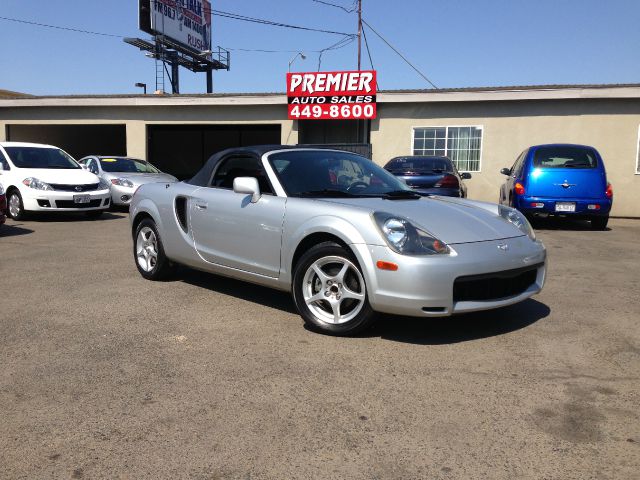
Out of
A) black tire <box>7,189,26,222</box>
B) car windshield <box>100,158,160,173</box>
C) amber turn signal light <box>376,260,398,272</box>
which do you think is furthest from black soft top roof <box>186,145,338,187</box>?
car windshield <box>100,158,160,173</box>

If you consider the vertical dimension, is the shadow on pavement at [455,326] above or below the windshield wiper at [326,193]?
below

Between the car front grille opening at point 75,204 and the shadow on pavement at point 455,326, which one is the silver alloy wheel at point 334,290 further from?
the car front grille opening at point 75,204

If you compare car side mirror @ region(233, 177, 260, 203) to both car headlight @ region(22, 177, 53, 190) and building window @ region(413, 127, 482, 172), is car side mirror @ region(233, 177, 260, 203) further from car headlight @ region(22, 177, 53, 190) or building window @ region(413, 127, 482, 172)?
building window @ region(413, 127, 482, 172)

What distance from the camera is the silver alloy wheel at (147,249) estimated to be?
19.2ft

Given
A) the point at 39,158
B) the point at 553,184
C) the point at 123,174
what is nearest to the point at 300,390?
the point at 553,184

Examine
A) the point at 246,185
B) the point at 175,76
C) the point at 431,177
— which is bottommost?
the point at 431,177

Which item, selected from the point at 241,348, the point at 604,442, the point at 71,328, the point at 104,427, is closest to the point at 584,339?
the point at 604,442

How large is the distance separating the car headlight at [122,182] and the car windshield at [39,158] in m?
1.04

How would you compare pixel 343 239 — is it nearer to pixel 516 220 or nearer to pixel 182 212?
pixel 516 220

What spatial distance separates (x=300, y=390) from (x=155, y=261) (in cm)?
318

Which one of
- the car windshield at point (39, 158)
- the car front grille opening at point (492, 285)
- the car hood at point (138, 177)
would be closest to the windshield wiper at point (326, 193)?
the car front grille opening at point (492, 285)

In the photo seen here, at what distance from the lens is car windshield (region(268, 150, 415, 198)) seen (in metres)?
4.62

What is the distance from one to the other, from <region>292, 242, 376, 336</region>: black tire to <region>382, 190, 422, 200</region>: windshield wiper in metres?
0.77

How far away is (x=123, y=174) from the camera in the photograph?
13789mm
